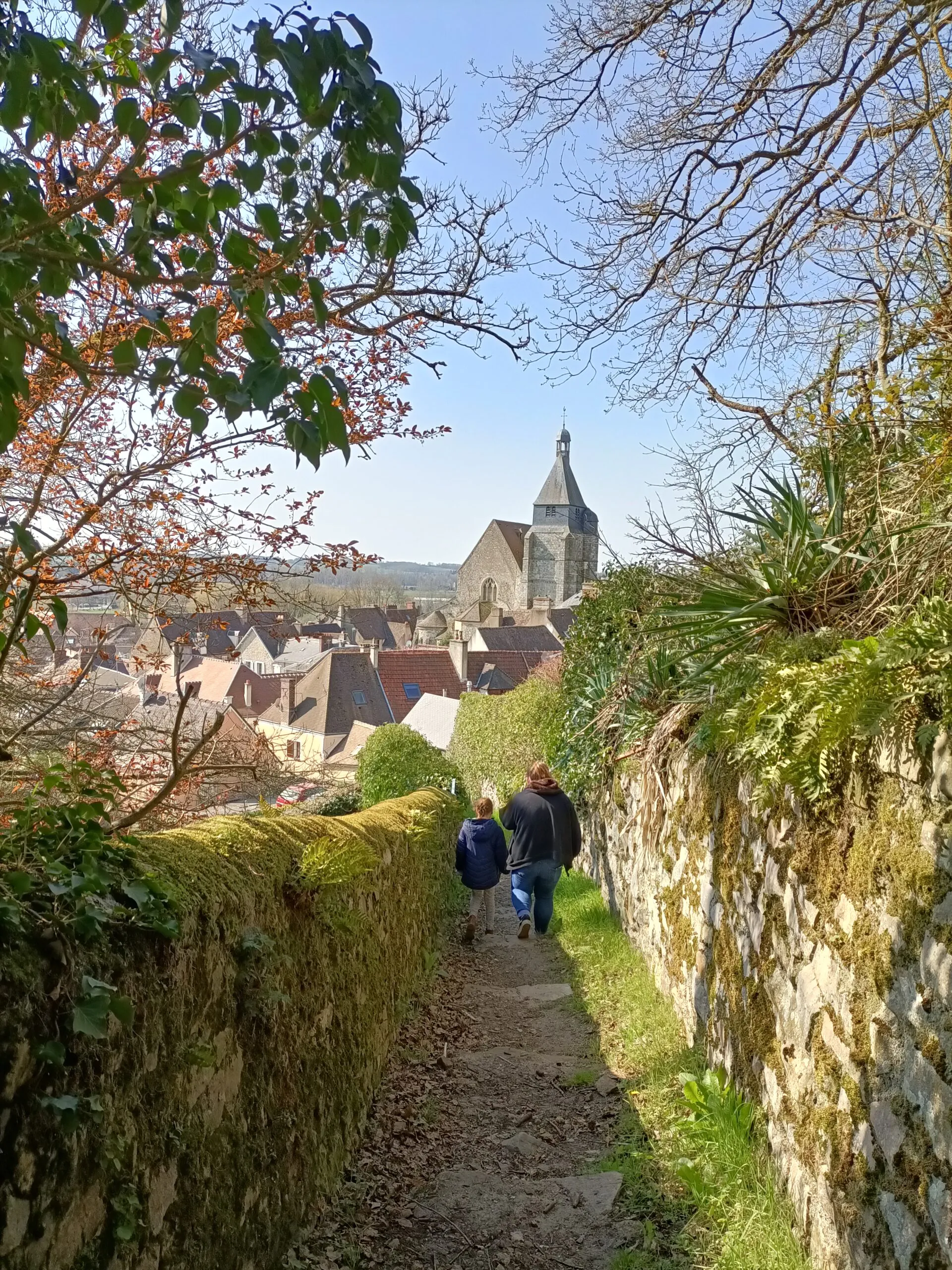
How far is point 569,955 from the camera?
305 inches

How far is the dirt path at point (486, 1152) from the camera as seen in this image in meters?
3.58

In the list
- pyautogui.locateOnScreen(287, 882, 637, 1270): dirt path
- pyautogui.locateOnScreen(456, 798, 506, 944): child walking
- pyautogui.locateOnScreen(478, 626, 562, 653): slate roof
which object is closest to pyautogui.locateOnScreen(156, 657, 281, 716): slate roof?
pyautogui.locateOnScreen(478, 626, 562, 653): slate roof

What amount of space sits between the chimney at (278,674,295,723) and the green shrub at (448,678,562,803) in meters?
23.5

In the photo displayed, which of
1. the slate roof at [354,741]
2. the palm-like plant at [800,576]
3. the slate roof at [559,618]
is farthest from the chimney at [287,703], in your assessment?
the palm-like plant at [800,576]

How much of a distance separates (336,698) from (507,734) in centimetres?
2707

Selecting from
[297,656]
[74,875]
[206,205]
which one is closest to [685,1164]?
[74,875]

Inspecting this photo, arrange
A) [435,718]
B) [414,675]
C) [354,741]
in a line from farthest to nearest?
1. [414,675]
2. [354,741]
3. [435,718]

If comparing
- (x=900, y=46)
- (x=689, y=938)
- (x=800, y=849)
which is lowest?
(x=689, y=938)

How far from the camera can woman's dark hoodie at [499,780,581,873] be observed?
327 inches

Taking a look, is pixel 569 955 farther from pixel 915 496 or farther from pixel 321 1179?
pixel 915 496

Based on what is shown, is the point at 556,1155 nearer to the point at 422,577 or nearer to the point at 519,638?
the point at 519,638

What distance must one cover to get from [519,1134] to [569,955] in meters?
3.19

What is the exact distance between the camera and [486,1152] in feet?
14.7

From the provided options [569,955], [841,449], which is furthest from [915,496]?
[569,955]
